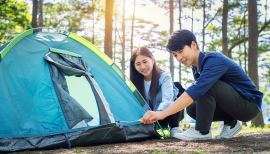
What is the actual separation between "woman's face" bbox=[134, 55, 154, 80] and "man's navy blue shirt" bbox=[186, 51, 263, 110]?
0.86 m

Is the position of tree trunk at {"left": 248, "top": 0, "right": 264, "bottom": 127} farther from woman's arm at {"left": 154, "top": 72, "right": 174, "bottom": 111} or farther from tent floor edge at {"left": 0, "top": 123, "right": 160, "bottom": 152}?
tent floor edge at {"left": 0, "top": 123, "right": 160, "bottom": 152}

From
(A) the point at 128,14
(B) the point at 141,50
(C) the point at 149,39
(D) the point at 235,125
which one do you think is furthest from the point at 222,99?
(C) the point at 149,39

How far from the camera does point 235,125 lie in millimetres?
2322

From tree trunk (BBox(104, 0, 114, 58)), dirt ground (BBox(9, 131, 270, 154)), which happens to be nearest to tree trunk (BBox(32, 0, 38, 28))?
tree trunk (BBox(104, 0, 114, 58))

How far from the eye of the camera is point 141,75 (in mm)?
2959

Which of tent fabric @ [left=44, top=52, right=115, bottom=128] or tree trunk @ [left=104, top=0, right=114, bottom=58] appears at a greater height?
tree trunk @ [left=104, top=0, right=114, bottom=58]

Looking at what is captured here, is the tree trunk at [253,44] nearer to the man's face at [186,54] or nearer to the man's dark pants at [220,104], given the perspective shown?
the man's dark pants at [220,104]

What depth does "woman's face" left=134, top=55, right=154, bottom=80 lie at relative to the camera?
2.76 m

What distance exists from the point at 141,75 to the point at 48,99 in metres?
1.26

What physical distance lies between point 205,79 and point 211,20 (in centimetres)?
1326

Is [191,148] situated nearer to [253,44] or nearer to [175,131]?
[175,131]

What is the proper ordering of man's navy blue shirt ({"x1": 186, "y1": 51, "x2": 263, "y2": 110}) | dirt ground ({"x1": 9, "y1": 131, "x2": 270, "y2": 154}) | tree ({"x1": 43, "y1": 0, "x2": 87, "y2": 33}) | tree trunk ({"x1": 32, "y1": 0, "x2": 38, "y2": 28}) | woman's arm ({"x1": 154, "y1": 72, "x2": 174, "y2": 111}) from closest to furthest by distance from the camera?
dirt ground ({"x1": 9, "y1": 131, "x2": 270, "y2": 154}), man's navy blue shirt ({"x1": 186, "y1": 51, "x2": 263, "y2": 110}), woman's arm ({"x1": 154, "y1": 72, "x2": 174, "y2": 111}), tree trunk ({"x1": 32, "y1": 0, "x2": 38, "y2": 28}), tree ({"x1": 43, "y1": 0, "x2": 87, "y2": 33})

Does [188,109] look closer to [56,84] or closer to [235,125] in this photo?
[235,125]

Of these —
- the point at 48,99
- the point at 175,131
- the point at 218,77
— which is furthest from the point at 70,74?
the point at 218,77
